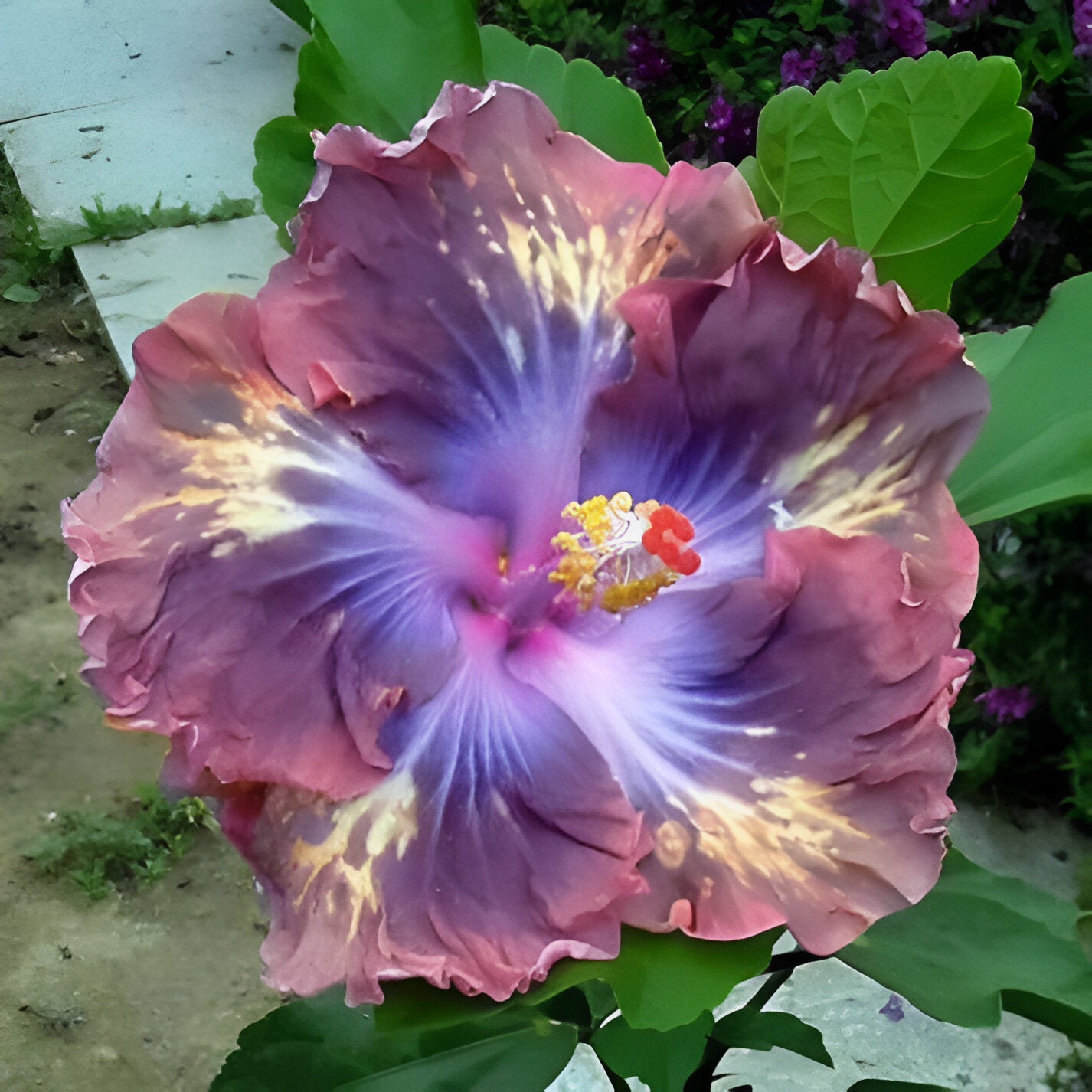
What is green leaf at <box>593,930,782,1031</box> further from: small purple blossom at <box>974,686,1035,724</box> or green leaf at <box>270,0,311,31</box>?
small purple blossom at <box>974,686,1035,724</box>

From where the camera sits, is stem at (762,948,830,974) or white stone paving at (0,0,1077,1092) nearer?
stem at (762,948,830,974)

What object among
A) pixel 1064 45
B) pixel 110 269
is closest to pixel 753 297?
pixel 1064 45

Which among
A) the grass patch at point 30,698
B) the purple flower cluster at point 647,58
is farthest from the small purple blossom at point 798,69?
the grass patch at point 30,698

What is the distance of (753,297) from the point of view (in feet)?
1.35

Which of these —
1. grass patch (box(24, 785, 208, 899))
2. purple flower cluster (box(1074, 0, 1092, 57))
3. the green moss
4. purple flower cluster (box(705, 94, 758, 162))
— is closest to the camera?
purple flower cluster (box(1074, 0, 1092, 57))

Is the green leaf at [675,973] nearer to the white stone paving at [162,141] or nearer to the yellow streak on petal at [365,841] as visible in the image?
the yellow streak on petal at [365,841]

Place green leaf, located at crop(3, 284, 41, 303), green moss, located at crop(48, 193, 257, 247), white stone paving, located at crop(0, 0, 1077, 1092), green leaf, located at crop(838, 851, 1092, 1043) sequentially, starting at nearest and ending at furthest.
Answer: green leaf, located at crop(838, 851, 1092, 1043), white stone paving, located at crop(0, 0, 1077, 1092), green moss, located at crop(48, 193, 257, 247), green leaf, located at crop(3, 284, 41, 303)

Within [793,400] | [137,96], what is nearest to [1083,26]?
[793,400]

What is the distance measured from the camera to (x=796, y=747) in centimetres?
40

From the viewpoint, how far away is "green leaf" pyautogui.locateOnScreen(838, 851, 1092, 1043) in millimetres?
469

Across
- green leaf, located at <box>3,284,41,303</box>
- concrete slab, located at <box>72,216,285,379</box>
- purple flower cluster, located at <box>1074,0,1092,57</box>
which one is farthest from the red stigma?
green leaf, located at <box>3,284,41,303</box>

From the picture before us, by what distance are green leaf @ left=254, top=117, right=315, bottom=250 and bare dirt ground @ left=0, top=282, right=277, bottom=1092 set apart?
948 millimetres

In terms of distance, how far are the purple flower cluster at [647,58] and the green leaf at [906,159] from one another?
1297 mm

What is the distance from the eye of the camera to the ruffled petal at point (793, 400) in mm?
399
